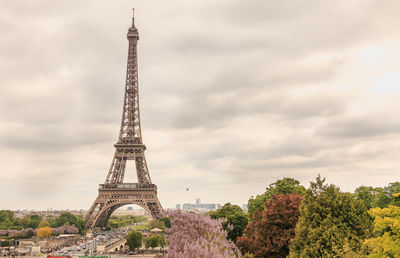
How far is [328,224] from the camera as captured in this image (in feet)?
69.8

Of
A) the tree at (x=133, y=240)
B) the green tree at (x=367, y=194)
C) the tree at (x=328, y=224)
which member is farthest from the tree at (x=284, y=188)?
the tree at (x=133, y=240)

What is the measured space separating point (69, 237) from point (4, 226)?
84.8ft

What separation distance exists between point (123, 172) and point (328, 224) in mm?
66595

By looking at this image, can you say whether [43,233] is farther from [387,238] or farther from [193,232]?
[387,238]

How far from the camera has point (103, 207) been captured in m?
76.7

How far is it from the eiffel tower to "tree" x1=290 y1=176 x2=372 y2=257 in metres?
57.8

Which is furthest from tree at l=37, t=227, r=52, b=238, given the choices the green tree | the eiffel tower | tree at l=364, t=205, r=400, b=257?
tree at l=364, t=205, r=400, b=257

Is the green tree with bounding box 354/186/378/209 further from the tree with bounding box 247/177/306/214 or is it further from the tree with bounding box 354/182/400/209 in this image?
the tree with bounding box 247/177/306/214

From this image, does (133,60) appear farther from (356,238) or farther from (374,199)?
(356,238)

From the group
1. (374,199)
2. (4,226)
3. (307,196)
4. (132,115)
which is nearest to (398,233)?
(307,196)

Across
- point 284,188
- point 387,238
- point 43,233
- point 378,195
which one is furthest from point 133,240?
point 387,238

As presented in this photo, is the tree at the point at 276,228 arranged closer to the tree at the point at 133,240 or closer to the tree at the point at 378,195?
the tree at the point at 378,195

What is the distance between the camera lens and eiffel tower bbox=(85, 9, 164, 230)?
254 ft

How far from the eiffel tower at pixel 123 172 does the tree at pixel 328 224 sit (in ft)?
190
